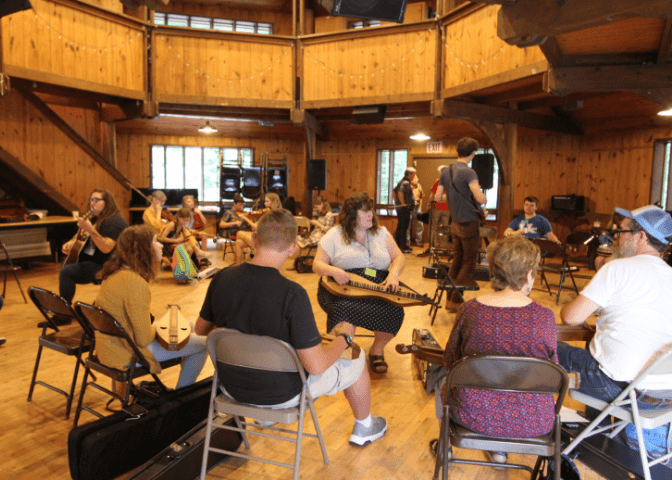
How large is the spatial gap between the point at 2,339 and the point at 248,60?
5999 millimetres

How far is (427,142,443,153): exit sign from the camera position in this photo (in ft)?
37.8

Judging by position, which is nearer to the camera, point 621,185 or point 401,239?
point 621,185

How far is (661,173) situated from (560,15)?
22.8ft

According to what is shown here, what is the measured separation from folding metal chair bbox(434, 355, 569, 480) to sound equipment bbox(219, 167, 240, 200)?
32.1 feet

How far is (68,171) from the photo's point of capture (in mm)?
8422

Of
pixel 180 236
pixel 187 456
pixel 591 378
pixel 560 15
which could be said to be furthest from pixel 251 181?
pixel 591 378

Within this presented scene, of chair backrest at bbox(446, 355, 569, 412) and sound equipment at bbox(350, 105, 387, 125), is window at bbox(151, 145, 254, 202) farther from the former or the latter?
chair backrest at bbox(446, 355, 569, 412)

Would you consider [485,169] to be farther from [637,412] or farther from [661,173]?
[637,412]

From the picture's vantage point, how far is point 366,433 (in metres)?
2.70

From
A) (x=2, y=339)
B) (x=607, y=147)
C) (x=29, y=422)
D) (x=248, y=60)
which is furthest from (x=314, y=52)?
(x=29, y=422)

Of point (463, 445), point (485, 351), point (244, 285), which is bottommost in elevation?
point (463, 445)

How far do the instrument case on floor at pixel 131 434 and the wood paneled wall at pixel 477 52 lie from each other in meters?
5.39

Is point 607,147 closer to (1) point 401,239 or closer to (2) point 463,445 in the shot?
(1) point 401,239

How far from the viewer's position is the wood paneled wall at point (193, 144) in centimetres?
1191
